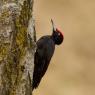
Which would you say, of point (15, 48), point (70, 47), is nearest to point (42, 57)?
point (15, 48)

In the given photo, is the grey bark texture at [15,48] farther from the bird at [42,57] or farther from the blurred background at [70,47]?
the blurred background at [70,47]

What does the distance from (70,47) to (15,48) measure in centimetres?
1308

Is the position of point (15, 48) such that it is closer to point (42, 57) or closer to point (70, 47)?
point (42, 57)

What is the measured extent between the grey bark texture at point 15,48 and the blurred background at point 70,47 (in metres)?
9.13

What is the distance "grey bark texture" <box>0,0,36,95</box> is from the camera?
19.0 feet

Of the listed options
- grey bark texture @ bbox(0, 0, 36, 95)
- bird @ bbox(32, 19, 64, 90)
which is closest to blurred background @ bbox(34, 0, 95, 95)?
bird @ bbox(32, 19, 64, 90)

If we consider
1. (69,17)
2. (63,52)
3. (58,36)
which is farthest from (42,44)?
(69,17)

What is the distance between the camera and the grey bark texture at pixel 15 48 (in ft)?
19.0

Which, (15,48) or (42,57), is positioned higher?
(15,48)

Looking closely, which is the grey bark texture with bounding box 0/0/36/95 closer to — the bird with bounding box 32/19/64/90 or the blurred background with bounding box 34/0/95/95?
the bird with bounding box 32/19/64/90

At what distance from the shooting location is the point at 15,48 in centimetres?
591

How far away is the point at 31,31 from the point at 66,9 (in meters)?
14.7

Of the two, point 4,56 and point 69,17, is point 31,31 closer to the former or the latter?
point 4,56

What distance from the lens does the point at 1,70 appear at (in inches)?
227
